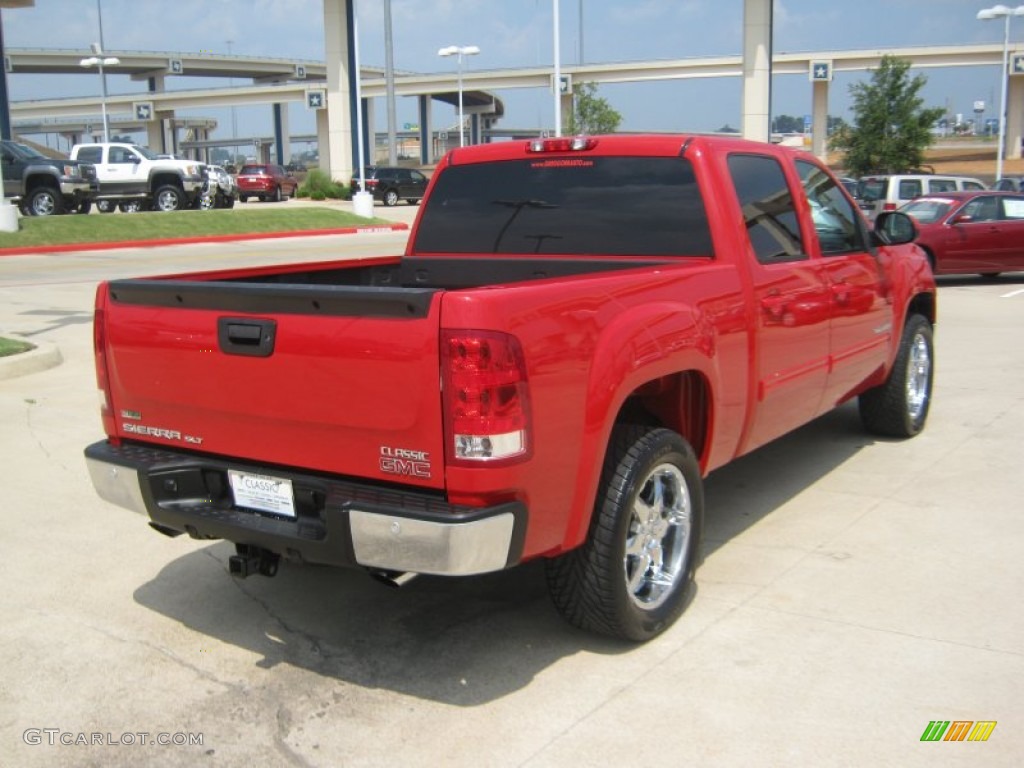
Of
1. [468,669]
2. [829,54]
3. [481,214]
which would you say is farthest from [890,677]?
[829,54]

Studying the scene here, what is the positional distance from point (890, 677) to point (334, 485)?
2.12 m

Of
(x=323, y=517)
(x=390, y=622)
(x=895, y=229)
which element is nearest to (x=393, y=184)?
(x=895, y=229)

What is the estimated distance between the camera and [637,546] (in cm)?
407

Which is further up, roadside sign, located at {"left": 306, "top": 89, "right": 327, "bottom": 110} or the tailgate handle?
roadside sign, located at {"left": 306, "top": 89, "right": 327, "bottom": 110}

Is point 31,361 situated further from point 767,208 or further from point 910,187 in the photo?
point 910,187

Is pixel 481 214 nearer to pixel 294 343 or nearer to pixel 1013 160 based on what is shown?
pixel 294 343

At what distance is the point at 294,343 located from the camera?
11.6ft

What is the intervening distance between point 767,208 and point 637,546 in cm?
203

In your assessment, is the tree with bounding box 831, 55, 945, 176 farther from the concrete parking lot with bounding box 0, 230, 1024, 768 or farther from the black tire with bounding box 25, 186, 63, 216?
the concrete parking lot with bounding box 0, 230, 1024, 768

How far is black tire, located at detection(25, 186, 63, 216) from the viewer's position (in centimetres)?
2886

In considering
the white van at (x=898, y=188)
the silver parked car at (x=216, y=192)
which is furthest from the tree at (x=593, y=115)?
the white van at (x=898, y=188)

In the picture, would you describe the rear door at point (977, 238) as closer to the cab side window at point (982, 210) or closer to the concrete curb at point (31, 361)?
the cab side window at point (982, 210)

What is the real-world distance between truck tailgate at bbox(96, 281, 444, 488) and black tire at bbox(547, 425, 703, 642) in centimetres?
78

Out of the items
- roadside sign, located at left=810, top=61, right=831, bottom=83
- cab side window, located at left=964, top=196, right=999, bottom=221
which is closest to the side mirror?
cab side window, located at left=964, top=196, right=999, bottom=221
